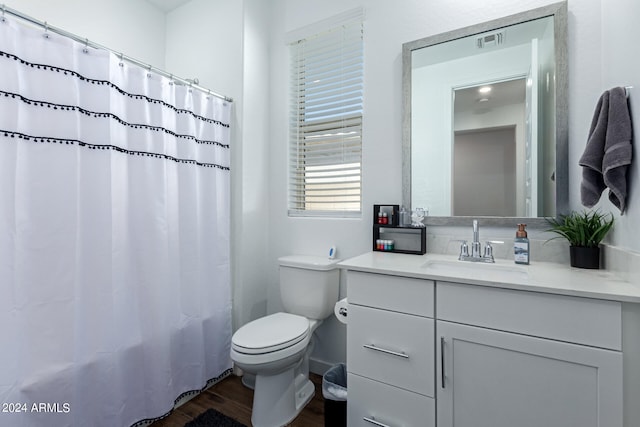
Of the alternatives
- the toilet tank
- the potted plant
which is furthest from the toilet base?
the potted plant

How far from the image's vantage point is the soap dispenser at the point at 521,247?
53.4 inches

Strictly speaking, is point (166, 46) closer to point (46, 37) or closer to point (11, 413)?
point (46, 37)

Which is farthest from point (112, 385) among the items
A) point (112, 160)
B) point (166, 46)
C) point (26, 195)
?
point (166, 46)

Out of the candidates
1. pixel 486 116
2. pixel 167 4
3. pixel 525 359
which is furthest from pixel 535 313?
pixel 167 4

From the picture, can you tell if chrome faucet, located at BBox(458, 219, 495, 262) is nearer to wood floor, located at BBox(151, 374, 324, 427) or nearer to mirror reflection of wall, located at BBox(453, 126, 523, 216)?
mirror reflection of wall, located at BBox(453, 126, 523, 216)

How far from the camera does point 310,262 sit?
189 cm

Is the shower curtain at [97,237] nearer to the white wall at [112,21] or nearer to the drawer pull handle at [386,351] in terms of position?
the white wall at [112,21]

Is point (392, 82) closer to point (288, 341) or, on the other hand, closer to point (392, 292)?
point (392, 292)

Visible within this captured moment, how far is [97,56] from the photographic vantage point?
1371 millimetres

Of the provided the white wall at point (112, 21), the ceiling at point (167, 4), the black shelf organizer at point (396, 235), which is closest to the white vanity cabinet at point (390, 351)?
the black shelf organizer at point (396, 235)

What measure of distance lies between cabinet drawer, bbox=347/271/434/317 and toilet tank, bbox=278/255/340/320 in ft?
1.65

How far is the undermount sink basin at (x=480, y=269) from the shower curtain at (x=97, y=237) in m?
1.35

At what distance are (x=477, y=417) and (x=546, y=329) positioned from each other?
0.41 meters

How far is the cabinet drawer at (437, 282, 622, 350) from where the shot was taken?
90 centimetres
